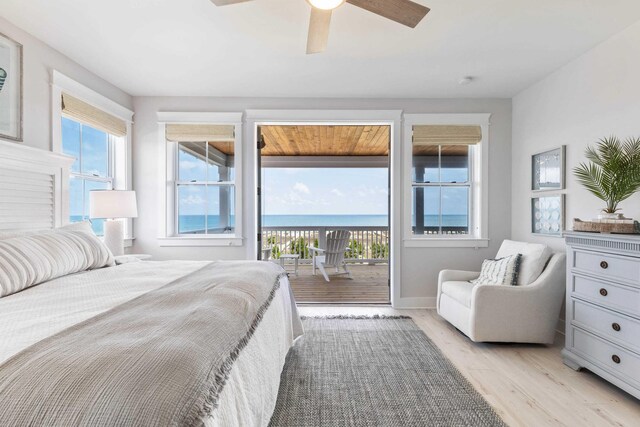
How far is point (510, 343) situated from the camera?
2.91 m

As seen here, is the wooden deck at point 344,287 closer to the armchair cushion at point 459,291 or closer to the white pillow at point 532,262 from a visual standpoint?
the armchair cushion at point 459,291

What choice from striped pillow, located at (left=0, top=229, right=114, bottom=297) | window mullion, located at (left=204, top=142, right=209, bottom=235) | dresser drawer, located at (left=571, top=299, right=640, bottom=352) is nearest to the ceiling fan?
striped pillow, located at (left=0, top=229, right=114, bottom=297)

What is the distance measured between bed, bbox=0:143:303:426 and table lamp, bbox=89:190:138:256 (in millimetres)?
1076

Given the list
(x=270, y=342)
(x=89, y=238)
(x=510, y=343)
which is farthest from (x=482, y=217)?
(x=89, y=238)

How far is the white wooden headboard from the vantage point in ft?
7.57

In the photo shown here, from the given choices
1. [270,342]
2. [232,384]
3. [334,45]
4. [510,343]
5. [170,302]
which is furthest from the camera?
[510,343]

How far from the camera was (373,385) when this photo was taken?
217 centimetres

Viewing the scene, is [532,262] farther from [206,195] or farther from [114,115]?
[114,115]

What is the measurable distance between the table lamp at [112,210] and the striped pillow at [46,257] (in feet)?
2.23

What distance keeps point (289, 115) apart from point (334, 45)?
50.6 inches

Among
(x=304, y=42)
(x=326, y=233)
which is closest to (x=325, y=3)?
(x=304, y=42)

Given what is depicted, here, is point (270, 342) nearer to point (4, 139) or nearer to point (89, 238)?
point (89, 238)

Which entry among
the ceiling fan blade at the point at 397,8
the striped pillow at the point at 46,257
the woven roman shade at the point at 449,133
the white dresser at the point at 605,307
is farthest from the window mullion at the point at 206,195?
the white dresser at the point at 605,307

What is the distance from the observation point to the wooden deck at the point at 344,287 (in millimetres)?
4371
